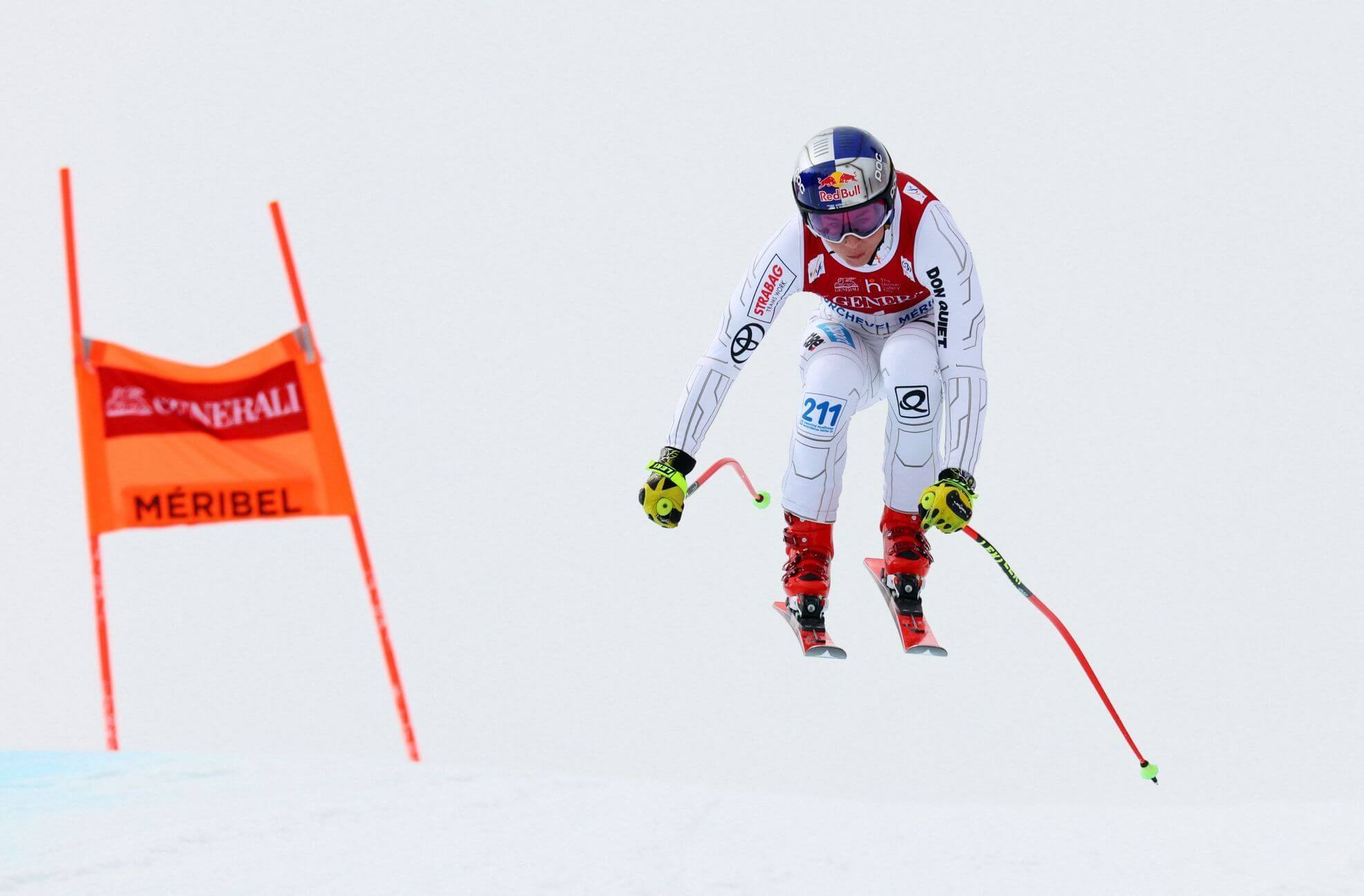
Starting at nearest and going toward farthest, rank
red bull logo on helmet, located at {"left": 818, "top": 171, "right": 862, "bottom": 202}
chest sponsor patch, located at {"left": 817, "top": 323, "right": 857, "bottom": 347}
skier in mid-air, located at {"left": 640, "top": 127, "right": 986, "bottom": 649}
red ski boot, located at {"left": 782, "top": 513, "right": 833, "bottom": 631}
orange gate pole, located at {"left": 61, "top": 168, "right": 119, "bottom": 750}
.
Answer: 1. red bull logo on helmet, located at {"left": 818, "top": 171, "right": 862, "bottom": 202}
2. skier in mid-air, located at {"left": 640, "top": 127, "right": 986, "bottom": 649}
3. red ski boot, located at {"left": 782, "top": 513, "right": 833, "bottom": 631}
4. chest sponsor patch, located at {"left": 817, "top": 323, "right": 857, "bottom": 347}
5. orange gate pole, located at {"left": 61, "top": 168, "right": 119, "bottom": 750}

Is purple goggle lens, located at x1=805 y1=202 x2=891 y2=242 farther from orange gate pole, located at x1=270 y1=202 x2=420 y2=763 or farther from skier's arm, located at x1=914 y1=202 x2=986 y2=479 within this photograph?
orange gate pole, located at x1=270 y1=202 x2=420 y2=763

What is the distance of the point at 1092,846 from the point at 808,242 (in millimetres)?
3482

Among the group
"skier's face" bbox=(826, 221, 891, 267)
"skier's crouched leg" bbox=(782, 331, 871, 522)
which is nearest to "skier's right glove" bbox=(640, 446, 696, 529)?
"skier's crouched leg" bbox=(782, 331, 871, 522)

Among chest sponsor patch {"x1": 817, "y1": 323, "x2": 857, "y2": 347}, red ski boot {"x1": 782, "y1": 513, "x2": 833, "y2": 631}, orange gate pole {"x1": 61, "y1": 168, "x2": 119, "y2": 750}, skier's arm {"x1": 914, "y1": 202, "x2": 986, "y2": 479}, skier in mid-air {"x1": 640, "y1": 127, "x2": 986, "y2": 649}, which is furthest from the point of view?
orange gate pole {"x1": 61, "y1": 168, "x2": 119, "y2": 750}

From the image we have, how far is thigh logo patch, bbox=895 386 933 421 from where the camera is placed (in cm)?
609

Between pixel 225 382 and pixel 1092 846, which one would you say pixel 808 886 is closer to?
pixel 1092 846

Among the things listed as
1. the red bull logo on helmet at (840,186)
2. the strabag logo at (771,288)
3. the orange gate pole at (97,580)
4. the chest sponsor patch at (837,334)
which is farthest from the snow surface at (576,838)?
the red bull logo on helmet at (840,186)

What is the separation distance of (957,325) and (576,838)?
3.22 m

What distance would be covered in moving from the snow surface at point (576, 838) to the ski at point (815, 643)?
120 cm

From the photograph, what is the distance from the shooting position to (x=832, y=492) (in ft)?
20.6

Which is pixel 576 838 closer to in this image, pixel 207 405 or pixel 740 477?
pixel 740 477

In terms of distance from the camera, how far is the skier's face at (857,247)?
591 centimetres

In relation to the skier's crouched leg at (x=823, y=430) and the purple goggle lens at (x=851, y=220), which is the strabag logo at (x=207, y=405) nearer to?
the skier's crouched leg at (x=823, y=430)

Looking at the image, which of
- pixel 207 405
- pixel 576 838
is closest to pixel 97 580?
pixel 207 405
